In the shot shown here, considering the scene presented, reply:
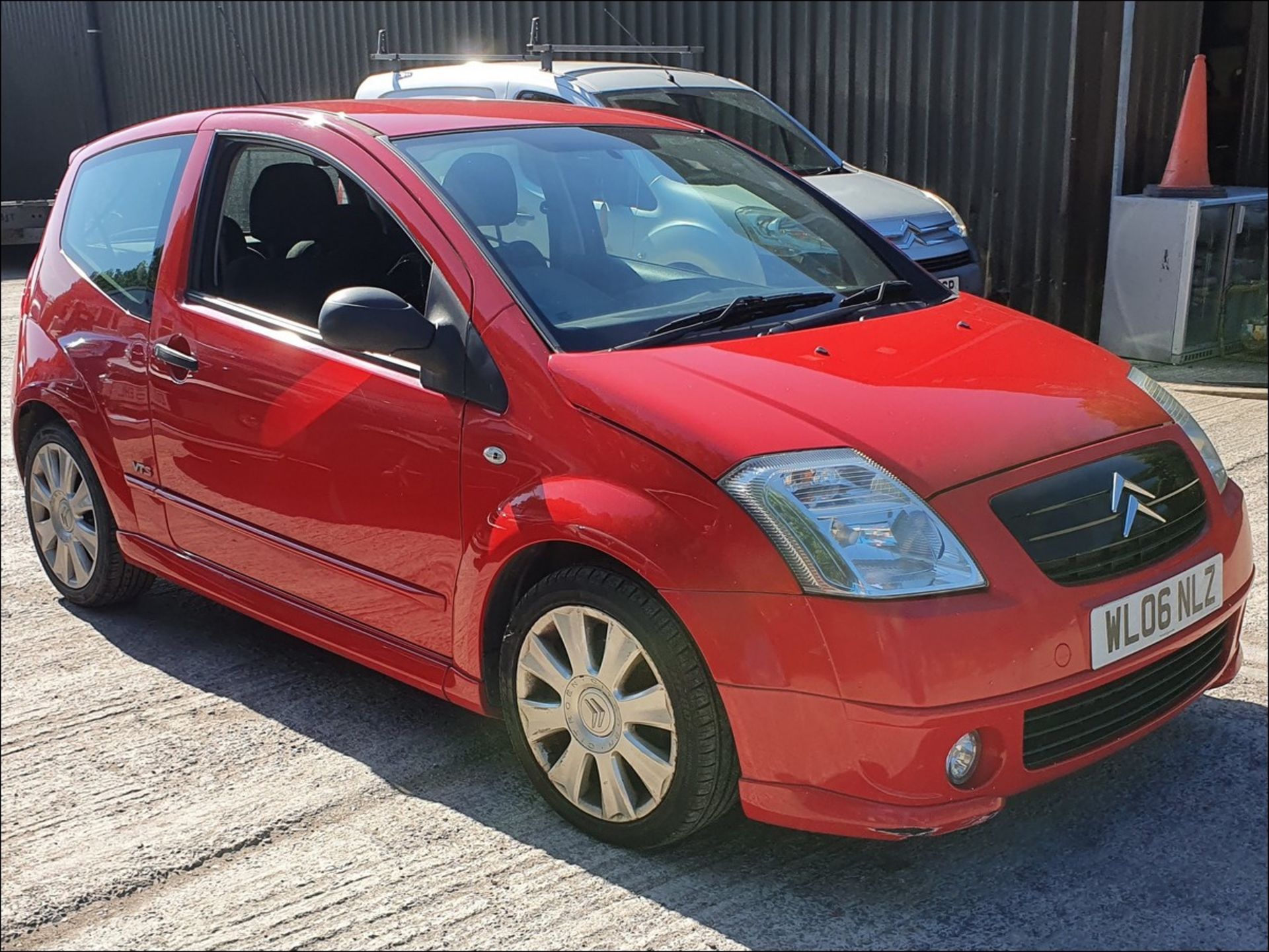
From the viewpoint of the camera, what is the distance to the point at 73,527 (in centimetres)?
466

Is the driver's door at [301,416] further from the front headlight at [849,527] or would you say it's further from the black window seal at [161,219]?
the front headlight at [849,527]

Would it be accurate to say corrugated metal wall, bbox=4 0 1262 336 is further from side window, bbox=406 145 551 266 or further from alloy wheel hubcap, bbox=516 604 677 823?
alloy wheel hubcap, bbox=516 604 677 823

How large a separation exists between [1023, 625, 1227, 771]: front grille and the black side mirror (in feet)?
5.16

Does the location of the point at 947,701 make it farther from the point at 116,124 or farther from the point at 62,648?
the point at 116,124

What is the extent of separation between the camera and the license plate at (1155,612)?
2752 mm

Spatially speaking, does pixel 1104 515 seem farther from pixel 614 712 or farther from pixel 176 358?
pixel 176 358

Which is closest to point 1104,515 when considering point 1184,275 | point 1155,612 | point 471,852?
point 1155,612

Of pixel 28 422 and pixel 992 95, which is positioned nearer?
pixel 28 422

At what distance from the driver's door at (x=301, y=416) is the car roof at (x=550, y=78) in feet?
15.0

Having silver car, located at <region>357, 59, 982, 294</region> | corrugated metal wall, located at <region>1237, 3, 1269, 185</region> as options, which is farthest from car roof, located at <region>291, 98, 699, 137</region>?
corrugated metal wall, located at <region>1237, 3, 1269, 185</region>


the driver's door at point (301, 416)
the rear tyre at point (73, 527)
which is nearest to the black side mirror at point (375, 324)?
the driver's door at point (301, 416)

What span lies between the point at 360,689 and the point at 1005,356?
2055mm

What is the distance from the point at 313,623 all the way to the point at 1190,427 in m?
2.30

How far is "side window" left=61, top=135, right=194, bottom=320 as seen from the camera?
4211mm
